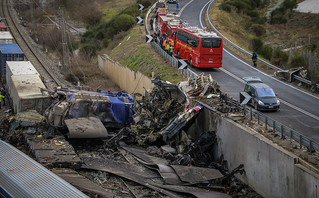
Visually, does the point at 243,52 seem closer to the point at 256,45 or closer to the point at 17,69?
the point at 256,45

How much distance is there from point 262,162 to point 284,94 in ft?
35.3

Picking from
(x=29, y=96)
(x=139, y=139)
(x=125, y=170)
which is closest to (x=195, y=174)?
(x=125, y=170)

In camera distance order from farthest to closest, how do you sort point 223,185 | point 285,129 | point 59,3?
point 59,3 < point 223,185 < point 285,129

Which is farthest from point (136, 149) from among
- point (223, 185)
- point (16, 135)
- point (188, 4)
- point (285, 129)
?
point (188, 4)

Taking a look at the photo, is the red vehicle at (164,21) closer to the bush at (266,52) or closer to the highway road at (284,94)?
the highway road at (284,94)

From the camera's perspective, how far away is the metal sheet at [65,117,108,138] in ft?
64.6

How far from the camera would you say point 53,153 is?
17.5 m

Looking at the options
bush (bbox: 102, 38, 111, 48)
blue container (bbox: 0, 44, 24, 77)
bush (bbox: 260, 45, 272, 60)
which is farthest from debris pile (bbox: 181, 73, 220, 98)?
bush (bbox: 102, 38, 111, 48)

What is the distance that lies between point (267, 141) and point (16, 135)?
39.8 ft

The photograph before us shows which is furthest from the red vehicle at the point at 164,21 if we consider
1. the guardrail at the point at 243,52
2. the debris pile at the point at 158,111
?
the debris pile at the point at 158,111

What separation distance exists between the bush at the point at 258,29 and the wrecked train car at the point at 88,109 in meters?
36.7

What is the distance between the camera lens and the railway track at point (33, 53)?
127 ft

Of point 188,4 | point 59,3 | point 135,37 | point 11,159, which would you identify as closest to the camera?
point 11,159

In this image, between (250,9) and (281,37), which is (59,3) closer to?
(250,9)
